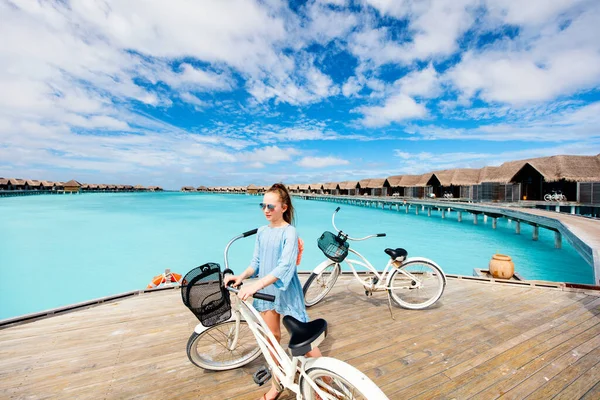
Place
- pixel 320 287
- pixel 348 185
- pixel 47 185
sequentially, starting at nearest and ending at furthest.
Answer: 1. pixel 320 287
2. pixel 348 185
3. pixel 47 185

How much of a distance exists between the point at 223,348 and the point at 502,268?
502 cm

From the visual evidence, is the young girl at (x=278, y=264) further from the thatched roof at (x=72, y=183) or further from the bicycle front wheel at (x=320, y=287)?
the thatched roof at (x=72, y=183)

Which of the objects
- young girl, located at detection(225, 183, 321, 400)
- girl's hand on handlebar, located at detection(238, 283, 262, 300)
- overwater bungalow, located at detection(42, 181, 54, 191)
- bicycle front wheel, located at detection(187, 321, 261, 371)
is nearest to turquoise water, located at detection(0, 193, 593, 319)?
bicycle front wheel, located at detection(187, 321, 261, 371)

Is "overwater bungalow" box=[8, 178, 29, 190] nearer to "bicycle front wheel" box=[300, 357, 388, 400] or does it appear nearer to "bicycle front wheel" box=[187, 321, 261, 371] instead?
"bicycle front wheel" box=[187, 321, 261, 371]

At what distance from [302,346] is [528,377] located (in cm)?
226

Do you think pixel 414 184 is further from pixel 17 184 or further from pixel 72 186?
pixel 72 186

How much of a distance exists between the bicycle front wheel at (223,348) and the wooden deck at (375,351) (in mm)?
94

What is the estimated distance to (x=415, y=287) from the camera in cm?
389

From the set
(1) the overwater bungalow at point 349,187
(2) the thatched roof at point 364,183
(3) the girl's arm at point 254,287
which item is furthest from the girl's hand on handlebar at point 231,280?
(1) the overwater bungalow at point 349,187

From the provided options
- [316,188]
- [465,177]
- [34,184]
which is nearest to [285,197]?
[465,177]

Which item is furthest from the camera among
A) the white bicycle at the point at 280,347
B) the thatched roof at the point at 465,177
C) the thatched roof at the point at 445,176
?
the thatched roof at the point at 445,176

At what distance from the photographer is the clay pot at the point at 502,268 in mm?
4930

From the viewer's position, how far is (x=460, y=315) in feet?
11.8

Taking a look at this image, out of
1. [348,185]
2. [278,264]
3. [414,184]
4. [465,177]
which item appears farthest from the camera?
[348,185]
